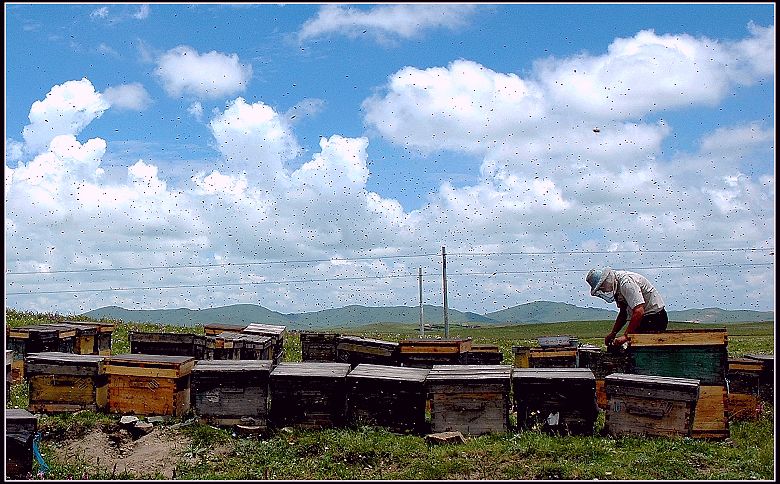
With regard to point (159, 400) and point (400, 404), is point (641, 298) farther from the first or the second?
point (159, 400)

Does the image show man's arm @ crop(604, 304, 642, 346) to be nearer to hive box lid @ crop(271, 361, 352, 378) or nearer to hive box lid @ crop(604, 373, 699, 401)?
hive box lid @ crop(604, 373, 699, 401)

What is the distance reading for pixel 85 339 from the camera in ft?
51.3

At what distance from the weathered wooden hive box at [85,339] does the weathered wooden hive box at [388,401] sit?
778 cm

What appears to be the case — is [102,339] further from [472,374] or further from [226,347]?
[472,374]

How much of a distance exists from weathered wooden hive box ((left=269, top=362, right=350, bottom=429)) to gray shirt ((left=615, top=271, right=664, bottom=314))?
4231 millimetres

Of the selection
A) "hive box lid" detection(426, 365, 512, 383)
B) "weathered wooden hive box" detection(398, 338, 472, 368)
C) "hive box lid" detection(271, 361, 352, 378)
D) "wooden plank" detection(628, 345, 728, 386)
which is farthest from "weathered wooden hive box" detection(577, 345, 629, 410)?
"hive box lid" detection(271, 361, 352, 378)

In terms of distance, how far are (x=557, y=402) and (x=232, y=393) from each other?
436 centimetres

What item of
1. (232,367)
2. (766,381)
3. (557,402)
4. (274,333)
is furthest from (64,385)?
(766,381)

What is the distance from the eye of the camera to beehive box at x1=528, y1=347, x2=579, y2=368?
1375cm

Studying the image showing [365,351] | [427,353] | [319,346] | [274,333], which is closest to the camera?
[427,353]

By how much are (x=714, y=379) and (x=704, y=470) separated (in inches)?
84.3

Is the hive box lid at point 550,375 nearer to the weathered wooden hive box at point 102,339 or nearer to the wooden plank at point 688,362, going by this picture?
the wooden plank at point 688,362

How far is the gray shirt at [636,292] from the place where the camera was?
10.8 m

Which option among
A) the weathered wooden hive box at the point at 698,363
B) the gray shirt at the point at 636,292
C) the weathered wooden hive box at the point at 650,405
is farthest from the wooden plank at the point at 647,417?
the gray shirt at the point at 636,292
